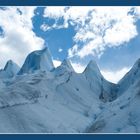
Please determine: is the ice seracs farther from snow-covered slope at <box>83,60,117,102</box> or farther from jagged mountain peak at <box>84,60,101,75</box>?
snow-covered slope at <box>83,60,117,102</box>

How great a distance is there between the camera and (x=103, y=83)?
89.5 meters

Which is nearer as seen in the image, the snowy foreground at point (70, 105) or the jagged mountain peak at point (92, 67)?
the snowy foreground at point (70, 105)

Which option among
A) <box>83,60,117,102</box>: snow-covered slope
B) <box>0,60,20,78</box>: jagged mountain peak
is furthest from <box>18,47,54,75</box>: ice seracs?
<box>83,60,117,102</box>: snow-covered slope

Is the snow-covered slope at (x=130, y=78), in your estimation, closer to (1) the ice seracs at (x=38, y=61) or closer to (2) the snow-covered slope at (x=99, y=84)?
(2) the snow-covered slope at (x=99, y=84)

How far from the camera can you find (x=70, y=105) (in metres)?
66.1

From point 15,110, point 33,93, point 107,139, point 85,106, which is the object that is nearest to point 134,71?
point 85,106

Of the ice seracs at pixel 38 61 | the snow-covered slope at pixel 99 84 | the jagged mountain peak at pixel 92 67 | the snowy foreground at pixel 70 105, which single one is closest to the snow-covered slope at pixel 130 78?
the snowy foreground at pixel 70 105

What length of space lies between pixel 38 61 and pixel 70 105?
42.2 metres

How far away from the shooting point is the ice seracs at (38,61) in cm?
10656

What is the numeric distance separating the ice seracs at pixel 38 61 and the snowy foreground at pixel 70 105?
1726 cm

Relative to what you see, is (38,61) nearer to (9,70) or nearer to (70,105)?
(9,70)

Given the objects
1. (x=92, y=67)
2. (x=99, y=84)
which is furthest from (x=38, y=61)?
(x=99, y=84)

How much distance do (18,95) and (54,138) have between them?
52.1 meters

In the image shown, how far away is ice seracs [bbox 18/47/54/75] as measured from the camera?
350ft
